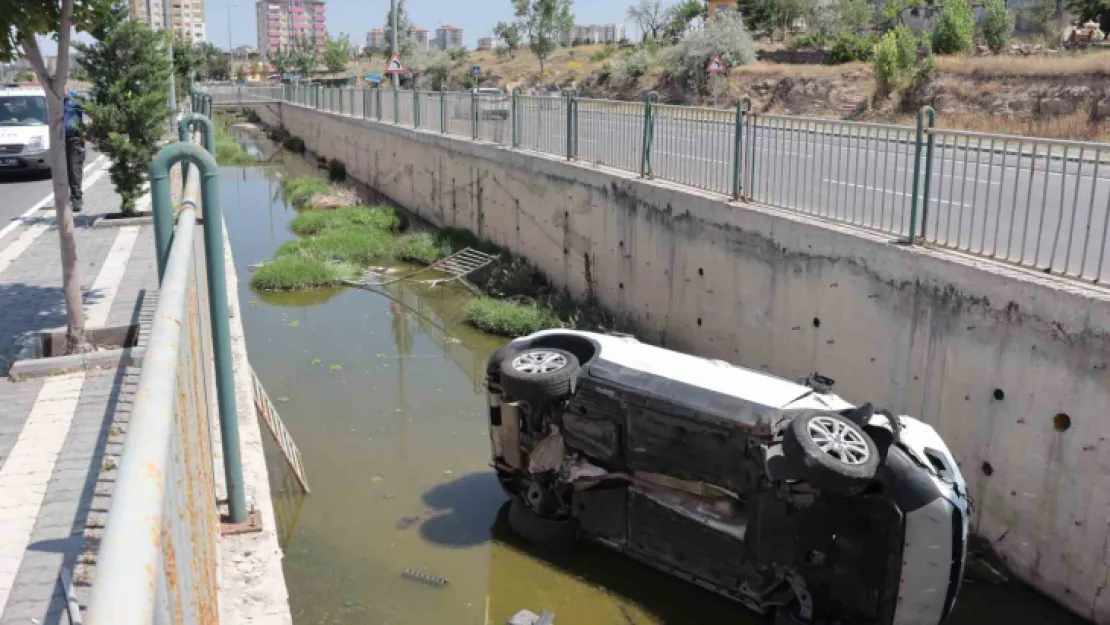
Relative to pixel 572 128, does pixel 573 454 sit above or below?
below

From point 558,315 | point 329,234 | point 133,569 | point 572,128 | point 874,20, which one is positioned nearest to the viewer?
point 133,569

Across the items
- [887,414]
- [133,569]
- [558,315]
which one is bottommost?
[558,315]

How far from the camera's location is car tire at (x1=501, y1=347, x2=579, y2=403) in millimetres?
6129

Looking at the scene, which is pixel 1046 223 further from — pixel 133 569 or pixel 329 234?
pixel 329 234

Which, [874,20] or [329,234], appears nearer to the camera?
[329,234]

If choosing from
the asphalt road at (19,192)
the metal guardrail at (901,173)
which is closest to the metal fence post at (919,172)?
the metal guardrail at (901,173)

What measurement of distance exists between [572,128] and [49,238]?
7.83 meters

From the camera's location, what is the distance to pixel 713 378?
582 cm

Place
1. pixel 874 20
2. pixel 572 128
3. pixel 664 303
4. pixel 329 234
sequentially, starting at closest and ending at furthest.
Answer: pixel 664 303 → pixel 572 128 → pixel 329 234 → pixel 874 20

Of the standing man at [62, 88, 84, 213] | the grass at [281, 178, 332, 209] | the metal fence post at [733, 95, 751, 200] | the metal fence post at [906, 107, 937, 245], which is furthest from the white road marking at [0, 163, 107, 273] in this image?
the metal fence post at [906, 107, 937, 245]

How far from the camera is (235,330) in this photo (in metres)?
9.33

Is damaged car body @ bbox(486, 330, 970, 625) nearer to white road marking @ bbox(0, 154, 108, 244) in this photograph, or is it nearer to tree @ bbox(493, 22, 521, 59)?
white road marking @ bbox(0, 154, 108, 244)

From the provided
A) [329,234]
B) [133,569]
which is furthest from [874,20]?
[133,569]

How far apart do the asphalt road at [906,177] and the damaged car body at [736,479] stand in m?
1.81
